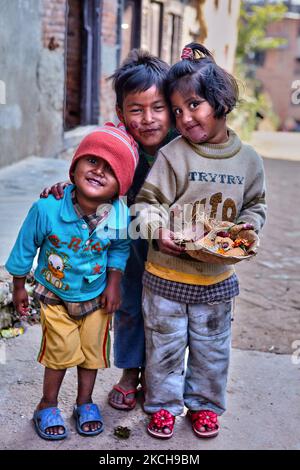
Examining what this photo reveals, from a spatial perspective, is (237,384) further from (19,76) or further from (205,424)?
(19,76)

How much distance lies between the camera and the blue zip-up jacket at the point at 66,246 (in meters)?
2.22

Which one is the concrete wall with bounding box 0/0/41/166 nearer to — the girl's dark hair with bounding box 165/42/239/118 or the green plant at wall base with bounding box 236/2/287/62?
the girl's dark hair with bounding box 165/42/239/118

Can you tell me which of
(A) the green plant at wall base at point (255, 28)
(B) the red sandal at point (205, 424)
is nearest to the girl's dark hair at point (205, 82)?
(B) the red sandal at point (205, 424)

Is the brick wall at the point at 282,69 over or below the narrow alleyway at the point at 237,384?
below

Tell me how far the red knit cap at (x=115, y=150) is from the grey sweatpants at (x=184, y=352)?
0.49 metres

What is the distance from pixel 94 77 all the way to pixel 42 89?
6.22 ft

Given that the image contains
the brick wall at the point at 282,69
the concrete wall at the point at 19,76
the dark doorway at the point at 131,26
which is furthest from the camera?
the brick wall at the point at 282,69

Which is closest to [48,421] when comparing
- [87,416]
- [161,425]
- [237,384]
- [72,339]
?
[87,416]

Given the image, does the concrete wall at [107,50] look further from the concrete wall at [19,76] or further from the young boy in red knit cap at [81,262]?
the young boy in red knit cap at [81,262]

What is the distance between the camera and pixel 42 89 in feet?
20.3

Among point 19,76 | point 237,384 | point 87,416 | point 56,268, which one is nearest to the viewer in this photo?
point 56,268

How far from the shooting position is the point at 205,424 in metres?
2.42

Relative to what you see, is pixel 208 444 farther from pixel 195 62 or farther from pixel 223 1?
pixel 223 1

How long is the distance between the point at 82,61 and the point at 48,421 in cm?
623
